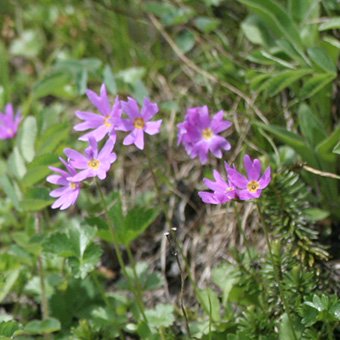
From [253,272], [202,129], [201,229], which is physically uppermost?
[202,129]

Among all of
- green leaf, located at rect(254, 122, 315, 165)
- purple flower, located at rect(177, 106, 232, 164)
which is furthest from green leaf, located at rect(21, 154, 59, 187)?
green leaf, located at rect(254, 122, 315, 165)

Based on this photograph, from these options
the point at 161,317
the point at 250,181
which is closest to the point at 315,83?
the point at 250,181

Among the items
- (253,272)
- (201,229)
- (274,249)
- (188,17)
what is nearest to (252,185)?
(274,249)

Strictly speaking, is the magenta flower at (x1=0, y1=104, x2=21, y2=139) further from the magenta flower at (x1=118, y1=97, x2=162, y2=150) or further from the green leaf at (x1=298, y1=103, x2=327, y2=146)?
the green leaf at (x1=298, y1=103, x2=327, y2=146)

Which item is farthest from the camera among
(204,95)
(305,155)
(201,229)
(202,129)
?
(204,95)

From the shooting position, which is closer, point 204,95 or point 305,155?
point 305,155

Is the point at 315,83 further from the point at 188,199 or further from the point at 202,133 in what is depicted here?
the point at 188,199

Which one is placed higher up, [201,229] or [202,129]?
[202,129]

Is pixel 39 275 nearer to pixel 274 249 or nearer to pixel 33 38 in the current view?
pixel 274 249
